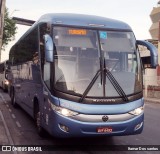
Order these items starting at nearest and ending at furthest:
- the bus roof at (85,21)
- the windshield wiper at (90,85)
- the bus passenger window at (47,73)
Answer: the windshield wiper at (90,85) < the bus passenger window at (47,73) < the bus roof at (85,21)

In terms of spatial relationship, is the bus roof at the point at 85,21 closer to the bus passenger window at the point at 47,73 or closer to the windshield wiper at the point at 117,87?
the bus passenger window at the point at 47,73

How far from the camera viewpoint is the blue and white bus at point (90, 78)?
7461mm

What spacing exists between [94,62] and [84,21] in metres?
1.21

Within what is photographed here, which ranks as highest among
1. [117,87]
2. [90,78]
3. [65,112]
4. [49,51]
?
[49,51]

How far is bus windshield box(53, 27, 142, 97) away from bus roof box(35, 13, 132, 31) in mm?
177

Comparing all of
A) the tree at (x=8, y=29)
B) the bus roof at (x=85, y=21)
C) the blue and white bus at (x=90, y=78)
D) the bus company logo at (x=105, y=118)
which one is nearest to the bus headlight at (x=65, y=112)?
the blue and white bus at (x=90, y=78)

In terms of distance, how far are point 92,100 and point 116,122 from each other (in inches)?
28.2

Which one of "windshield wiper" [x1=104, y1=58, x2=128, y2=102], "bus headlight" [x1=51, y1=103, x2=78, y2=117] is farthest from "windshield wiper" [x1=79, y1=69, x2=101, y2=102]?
"bus headlight" [x1=51, y1=103, x2=78, y2=117]

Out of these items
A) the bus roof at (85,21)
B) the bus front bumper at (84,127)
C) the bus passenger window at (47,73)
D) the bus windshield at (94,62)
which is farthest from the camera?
the bus roof at (85,21)

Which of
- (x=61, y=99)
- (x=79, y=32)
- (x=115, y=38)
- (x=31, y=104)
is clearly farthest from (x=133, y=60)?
(x=31, y=104)

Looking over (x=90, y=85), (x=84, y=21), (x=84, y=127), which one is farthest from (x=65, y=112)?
(x=84, y=21)

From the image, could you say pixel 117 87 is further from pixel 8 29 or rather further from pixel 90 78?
pixel 8 29

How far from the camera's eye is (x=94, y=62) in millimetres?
7891

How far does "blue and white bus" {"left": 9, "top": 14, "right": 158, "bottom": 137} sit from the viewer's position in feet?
24.5
